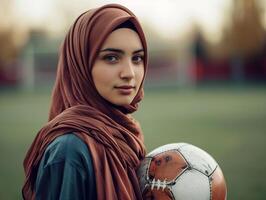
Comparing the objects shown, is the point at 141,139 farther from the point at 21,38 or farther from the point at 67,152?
the point at 21,38

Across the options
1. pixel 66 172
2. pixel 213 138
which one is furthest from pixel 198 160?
pixel 213 138

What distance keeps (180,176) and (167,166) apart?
0.10 meters

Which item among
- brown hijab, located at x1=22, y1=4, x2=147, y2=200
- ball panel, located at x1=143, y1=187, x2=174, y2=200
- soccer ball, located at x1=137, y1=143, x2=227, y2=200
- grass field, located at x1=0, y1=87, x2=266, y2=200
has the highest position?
brown hijab, located at x1=22, y1=4, x2=147, y2=200

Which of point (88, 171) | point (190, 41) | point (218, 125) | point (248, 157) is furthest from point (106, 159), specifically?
point (190, 41)

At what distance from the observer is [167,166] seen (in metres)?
2.79

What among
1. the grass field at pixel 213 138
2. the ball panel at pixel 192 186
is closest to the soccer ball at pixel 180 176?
the ball panel at pixel 192 186

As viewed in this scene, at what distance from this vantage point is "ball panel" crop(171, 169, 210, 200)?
8.81ft

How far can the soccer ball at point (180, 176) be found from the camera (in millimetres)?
2691

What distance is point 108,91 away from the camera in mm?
2646

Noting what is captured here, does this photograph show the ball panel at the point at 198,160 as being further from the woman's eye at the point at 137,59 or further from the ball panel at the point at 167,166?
the woman's eye at the point at 137,59

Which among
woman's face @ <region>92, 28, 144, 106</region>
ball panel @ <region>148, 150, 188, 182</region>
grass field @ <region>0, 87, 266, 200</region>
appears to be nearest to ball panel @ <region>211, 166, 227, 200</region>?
ball panel @ <region>148, 150, 188, 182</region>

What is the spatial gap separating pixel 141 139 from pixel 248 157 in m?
7.20

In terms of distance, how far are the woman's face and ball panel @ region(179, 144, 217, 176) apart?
0.48 m

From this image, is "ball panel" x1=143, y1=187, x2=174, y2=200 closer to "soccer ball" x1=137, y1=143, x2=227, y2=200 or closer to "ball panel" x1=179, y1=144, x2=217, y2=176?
"soccer ball" x1=137, y1=143, x2=227, y2=200
